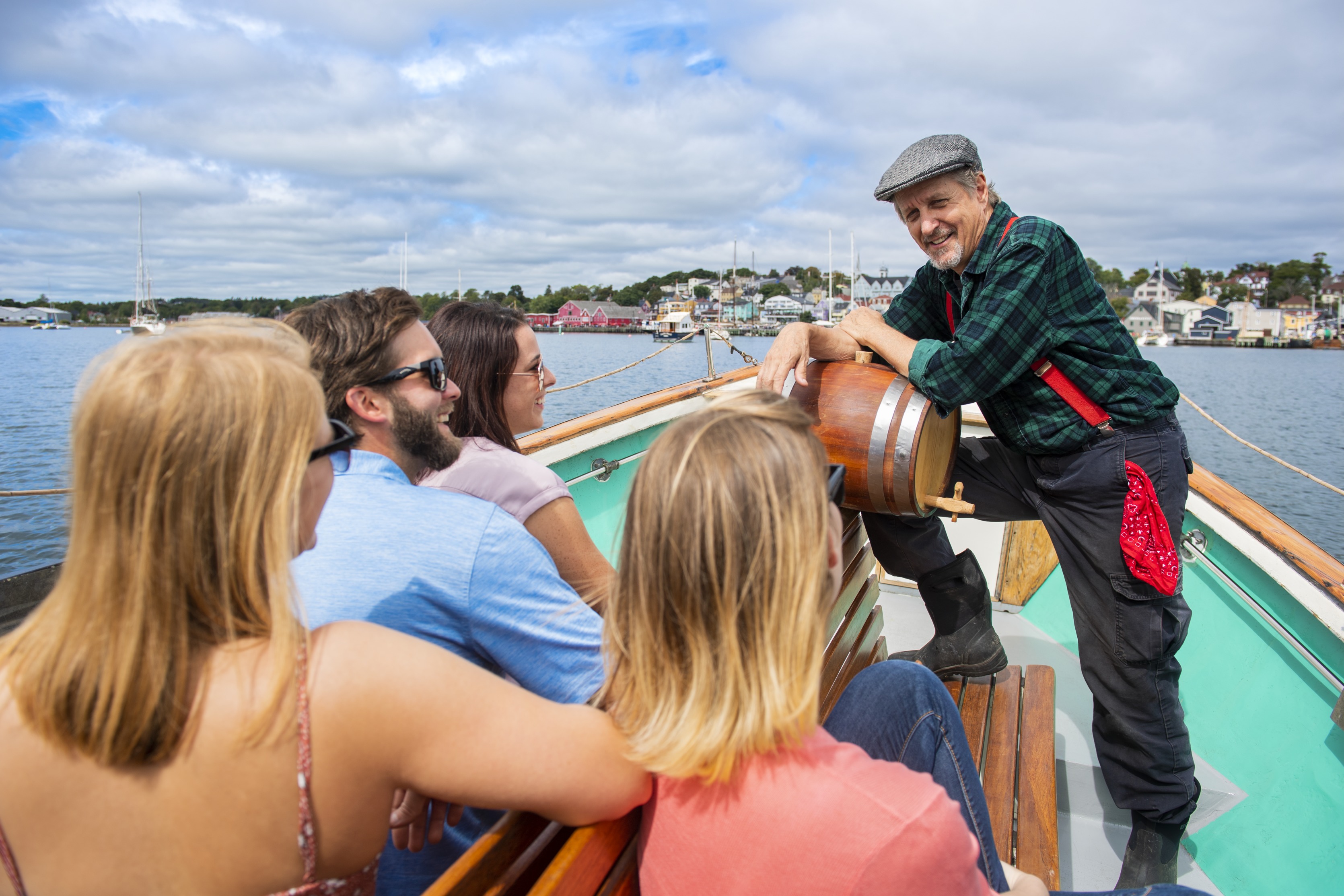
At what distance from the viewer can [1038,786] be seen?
6.64 ft

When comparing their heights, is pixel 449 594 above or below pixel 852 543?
above

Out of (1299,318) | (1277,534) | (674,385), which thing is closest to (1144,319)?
(1299,318)

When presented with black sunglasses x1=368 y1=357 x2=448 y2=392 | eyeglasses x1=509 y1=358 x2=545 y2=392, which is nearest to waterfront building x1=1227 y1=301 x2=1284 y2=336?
eyeglasses x1=509 y1=358 x2=545 y2=392

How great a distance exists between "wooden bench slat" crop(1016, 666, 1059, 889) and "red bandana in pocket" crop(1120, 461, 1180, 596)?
502 mm

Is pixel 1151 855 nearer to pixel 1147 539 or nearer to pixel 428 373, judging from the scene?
pixel 1147 539

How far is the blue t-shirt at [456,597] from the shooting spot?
1.20 metres

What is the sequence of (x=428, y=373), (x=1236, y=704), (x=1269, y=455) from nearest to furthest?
(x=428, y=373), (x=1236, y=704), (x=1269, y=455)

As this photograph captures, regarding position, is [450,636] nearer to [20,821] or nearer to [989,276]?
[20,821]

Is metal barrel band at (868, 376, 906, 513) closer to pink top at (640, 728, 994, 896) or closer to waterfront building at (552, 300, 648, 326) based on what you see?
pink top at (640, 728, 994, 896)

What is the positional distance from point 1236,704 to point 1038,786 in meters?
1.31

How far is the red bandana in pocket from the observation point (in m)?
2.06

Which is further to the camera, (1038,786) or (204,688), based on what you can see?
(1038,786)

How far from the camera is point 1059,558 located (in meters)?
2.25

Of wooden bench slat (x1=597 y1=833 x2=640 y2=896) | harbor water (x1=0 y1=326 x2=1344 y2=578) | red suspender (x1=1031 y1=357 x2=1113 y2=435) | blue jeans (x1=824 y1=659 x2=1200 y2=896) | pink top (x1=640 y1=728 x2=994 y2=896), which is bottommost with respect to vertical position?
harbor water (x1=0 y1=326 x2=1344 y2=578)
